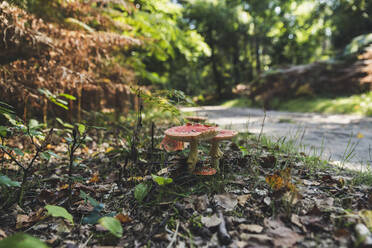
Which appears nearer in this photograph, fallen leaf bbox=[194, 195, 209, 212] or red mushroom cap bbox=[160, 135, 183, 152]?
fallen leaf bbox=[194, 195, 209, 212]

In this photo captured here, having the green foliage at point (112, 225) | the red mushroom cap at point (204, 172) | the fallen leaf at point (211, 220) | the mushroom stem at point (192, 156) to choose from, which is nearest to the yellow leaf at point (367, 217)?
the fallen leaf at point (211, 220)

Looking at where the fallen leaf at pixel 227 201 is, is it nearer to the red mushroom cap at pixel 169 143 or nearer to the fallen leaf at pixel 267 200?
the fallen leaf at pixel 267 200

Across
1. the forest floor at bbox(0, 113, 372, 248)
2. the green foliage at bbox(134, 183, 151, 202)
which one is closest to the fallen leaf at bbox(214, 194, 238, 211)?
the forest floor at bbox(0, 113, 372, 248)

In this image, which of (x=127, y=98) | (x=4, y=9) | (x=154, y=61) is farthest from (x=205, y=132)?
(x=154, y=61)

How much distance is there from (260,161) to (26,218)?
1863 mm

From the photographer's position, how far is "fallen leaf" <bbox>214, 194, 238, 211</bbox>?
53.1 inches

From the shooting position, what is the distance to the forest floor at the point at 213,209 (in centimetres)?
110

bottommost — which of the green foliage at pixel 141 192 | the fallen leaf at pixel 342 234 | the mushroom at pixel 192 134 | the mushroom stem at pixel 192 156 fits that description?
the fallen leaf at pixel 342 234

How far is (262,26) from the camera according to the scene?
17.8m

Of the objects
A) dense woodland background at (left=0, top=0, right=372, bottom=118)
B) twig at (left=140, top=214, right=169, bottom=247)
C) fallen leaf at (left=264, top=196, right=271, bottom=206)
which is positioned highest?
dense woodland background at (left=0, top=0, right=372, bottom=118)

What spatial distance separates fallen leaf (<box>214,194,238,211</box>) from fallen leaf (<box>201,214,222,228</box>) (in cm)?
12

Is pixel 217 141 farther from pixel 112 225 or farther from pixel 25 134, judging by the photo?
pixel 25 134

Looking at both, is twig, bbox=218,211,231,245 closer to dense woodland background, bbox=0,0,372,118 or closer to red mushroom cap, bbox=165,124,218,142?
red mushroom cap, bbox=165,124,218,142

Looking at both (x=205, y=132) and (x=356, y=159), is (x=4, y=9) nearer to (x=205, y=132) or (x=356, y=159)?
(x=205, y=132)
